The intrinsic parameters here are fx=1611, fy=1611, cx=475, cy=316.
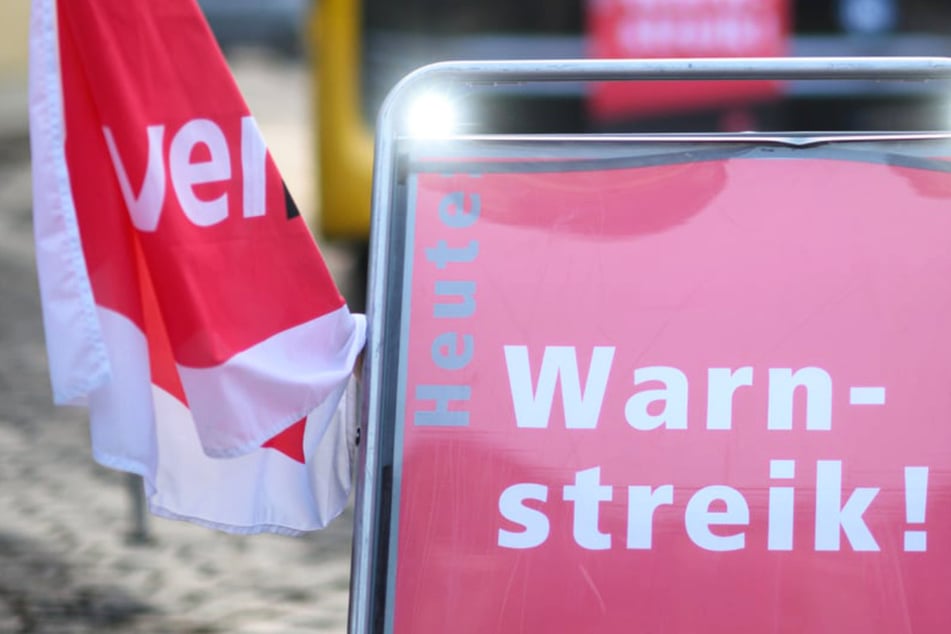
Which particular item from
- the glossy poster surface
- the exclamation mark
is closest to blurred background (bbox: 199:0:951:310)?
the glossy poster surface

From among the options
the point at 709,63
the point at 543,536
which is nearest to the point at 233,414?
the point at 543,536

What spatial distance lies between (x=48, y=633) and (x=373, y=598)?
65.7 inches

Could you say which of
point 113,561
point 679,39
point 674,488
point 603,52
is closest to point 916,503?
point 674,488

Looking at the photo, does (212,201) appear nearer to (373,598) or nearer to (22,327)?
(373,598)

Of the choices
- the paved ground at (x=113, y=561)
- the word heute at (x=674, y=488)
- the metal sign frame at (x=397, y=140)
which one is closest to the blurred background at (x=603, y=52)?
the paved ground at (x=113, y=561)

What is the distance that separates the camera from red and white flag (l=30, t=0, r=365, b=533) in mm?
2904

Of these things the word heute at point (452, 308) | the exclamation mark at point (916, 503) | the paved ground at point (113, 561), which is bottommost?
the paved ground at point (113, 561)

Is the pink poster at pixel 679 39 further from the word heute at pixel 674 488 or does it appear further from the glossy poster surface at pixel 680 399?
the word heute at pixel 674 488

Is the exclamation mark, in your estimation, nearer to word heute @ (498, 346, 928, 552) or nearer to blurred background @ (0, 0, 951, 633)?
word heute @ (498, 346, 928, 552)

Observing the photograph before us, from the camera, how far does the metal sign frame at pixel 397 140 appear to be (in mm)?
2922

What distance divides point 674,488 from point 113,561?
2460 mm

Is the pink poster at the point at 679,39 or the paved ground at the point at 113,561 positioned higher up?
the pink poster at the point at 679,39

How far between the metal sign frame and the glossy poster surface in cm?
3

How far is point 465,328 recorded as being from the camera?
9.77 ft
